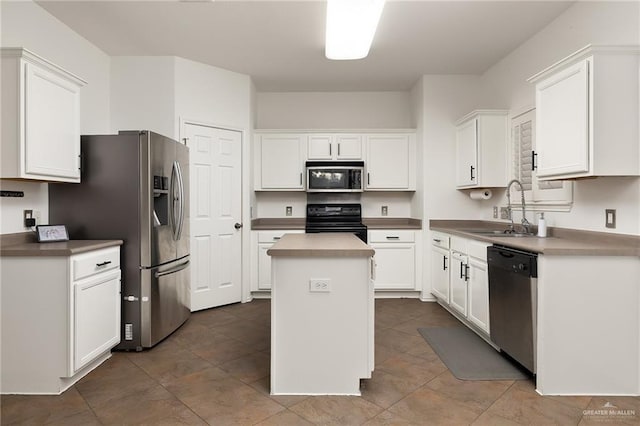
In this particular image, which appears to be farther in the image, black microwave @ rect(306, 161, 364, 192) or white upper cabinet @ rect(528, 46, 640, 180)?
black microwave @ rect(306, 161, 364, 192)

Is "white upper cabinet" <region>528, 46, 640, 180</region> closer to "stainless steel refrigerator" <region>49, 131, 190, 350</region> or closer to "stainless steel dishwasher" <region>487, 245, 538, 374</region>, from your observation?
"stainless steel dishwasher" <region>487, 245, 538, 374</region>

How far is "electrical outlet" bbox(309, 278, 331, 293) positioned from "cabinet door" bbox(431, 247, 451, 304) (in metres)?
2.10

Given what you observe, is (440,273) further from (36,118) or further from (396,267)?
(36,118)

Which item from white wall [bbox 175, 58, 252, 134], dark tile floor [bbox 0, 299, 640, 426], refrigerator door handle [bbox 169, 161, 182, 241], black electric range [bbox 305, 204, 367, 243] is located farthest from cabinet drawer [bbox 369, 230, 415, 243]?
refrigerator door handle [bbox 169, 161, 182, 241]

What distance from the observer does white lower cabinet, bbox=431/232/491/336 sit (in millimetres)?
2951

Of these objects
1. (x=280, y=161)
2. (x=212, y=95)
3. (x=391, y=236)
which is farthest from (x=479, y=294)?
(x=212, y=95)

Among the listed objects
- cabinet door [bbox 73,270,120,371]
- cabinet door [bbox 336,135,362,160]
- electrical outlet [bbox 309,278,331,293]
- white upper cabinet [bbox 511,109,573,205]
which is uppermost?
cabinet door [bbox 336,135,362,160]

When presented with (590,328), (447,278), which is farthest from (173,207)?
(590,328)

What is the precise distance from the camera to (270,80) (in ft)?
15.1

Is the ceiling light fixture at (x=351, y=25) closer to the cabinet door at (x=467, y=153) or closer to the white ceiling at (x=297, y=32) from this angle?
the white ceiling at (x=297, y=32)

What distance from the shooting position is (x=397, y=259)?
4473 millimetres

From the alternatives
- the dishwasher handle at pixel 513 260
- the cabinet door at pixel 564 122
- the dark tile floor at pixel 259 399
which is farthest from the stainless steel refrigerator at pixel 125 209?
the cabinet door at pixel 564 122

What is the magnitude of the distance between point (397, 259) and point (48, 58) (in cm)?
405

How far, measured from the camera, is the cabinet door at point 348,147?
4734mm
